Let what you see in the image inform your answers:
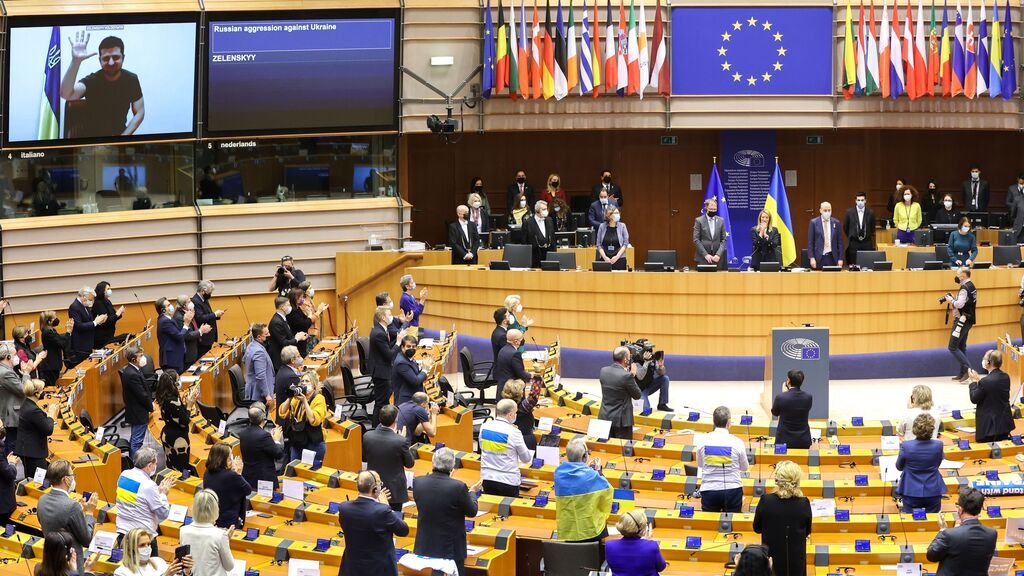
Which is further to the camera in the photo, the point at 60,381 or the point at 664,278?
the point at 664,278

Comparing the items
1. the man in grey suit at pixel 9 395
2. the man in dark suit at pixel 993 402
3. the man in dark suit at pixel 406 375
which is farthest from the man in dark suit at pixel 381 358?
the man in dark suit at pixel 993 402

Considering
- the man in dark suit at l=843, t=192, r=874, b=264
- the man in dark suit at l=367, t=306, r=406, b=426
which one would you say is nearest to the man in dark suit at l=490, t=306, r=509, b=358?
the man in dark suit at l=367, t=306, r=406, b=426

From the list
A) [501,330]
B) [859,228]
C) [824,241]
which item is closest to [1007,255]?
[859,228]

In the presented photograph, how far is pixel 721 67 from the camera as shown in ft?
78.4

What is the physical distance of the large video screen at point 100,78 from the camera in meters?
21.4

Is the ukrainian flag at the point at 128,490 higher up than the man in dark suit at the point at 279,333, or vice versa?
the man in dark suit at the point at 279,333

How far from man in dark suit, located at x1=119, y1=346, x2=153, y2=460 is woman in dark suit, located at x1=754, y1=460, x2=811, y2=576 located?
24.5 ft

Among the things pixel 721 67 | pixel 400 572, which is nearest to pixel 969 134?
pixel 721 67

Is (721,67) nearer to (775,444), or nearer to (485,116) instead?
(485,116)

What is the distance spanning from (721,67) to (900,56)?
313 centimetres

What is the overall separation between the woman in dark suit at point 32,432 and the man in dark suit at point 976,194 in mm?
17664

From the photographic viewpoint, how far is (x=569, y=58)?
2364cm

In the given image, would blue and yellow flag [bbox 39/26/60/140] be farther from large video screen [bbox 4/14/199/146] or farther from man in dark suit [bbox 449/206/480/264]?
man in dark suit [bbox 449/206/480/264]

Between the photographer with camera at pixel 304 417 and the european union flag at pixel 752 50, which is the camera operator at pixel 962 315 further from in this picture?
the photographer with camera at pixel 304 417
